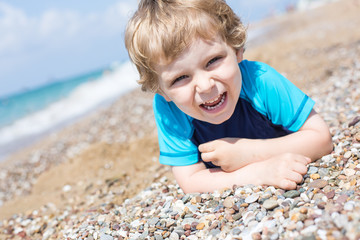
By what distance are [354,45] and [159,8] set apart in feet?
27.2

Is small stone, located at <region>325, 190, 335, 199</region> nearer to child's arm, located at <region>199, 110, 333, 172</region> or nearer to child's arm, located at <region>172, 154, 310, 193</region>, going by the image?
child's arm, located at <region>172, 154, 310, 193</region>

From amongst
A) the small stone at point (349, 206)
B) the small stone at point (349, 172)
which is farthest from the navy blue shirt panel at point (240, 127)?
the small stone at point (349, 206)

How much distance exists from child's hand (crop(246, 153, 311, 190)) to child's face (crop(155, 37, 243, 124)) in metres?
0.57

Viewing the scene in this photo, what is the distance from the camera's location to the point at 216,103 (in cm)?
291

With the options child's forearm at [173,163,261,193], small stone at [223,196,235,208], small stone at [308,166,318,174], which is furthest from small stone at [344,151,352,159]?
small stone at [223,196,235,208]

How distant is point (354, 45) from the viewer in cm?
936

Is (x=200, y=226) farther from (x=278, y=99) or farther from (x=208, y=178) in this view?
(x=278, y=99)

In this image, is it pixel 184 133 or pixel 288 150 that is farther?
pixel 184 133

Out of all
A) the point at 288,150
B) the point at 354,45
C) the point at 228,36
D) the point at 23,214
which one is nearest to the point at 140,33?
the point at 228,36

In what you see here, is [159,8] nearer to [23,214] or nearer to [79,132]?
[23,214]

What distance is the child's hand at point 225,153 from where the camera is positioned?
310 cm

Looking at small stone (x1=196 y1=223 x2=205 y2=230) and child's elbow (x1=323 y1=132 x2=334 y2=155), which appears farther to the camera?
child's elbow (x1=323 y1=132 x2=334 y2=155)

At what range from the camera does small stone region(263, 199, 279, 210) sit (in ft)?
8.22

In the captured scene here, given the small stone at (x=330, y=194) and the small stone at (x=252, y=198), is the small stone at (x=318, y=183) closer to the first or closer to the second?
the small stone at (x=330, y=194)
